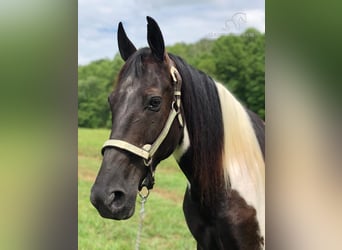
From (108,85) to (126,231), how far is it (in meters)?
0.54

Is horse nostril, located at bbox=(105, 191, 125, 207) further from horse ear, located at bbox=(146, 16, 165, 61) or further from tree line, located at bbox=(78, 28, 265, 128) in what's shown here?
tree line, located at bbox=(78, 28, 265, 128)

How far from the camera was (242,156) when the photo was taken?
1154 millimetres

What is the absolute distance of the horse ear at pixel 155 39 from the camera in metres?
1.01

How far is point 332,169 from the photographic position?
3.96 feet

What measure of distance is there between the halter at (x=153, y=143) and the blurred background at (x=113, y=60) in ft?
0.96

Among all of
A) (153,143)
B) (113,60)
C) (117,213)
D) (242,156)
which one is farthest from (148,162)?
(113,60)

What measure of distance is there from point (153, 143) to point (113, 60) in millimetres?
464

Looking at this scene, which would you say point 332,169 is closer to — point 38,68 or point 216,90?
point 216,90

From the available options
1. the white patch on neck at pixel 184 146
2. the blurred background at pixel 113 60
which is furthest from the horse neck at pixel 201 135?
the blurred background at pixel 113 60

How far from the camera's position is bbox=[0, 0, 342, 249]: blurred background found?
3.96ft

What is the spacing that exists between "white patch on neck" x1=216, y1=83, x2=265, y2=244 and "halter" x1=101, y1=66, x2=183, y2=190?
14cm

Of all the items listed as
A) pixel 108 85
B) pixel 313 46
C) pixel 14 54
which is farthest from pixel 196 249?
pixel 14 54
